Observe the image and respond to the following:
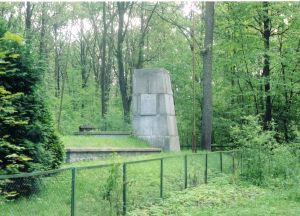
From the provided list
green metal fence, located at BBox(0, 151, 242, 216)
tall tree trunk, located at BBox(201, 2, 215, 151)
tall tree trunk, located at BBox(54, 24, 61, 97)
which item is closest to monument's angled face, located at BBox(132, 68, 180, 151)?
tall tree trunk, located at BBox(201, 2, 215, 151)

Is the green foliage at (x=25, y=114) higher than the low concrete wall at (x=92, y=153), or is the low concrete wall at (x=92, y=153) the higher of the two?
the green foliage at (x=25, y=114)

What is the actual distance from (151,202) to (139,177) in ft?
2.58

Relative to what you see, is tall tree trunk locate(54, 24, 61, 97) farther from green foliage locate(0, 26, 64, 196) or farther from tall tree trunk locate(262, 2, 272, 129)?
green foliage locate(0, 26, 64, 196)

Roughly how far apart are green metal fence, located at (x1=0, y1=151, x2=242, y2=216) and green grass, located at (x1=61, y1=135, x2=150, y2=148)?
337 centimetres

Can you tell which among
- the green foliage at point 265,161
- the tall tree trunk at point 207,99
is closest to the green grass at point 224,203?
the green foliage at point 265,161

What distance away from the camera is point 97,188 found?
28.0 feet

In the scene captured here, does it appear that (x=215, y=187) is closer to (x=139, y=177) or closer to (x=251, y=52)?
(x=139, y=177)

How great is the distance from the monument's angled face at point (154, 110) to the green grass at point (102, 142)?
0.60 metres

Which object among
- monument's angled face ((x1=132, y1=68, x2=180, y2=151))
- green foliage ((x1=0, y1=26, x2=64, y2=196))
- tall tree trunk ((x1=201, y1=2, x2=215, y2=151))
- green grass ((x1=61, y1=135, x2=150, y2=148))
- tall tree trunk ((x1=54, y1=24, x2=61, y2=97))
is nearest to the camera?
green foliage ((x1=0, y1=26, x2=64, y2=196))

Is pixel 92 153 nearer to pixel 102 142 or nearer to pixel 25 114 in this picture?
pixel 102 142

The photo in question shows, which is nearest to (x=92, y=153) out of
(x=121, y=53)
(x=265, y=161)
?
(x=265, y=161)

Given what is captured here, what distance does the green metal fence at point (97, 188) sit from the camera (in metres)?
6.90

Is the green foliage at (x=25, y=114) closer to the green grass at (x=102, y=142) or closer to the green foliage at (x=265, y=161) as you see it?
the green grass at (x=102, y=142)

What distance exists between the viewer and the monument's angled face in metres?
19.2
